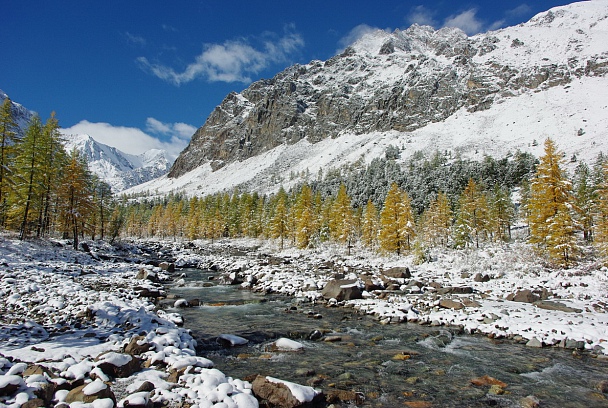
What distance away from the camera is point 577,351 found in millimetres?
12742

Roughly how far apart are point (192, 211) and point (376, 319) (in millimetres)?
88837

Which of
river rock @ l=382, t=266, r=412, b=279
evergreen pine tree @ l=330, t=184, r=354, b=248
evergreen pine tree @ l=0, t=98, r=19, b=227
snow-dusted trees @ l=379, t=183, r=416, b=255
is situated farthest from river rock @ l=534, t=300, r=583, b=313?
evergreen pine tree @ l=0, t=98, r=19, b=227

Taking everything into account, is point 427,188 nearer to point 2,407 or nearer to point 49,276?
point 49,276

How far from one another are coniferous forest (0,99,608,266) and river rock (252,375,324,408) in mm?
25625

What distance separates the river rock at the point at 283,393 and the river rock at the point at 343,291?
1387 cm

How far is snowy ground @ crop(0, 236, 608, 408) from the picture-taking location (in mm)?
7852

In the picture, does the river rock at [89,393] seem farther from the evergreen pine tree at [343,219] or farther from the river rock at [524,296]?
the evergreen pine tree at [343,219]

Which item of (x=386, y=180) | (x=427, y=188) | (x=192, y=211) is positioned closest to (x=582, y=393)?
(x=427, y=188)

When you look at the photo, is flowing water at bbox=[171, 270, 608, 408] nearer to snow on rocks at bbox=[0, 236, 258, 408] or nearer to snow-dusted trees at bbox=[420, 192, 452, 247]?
snow on rocks at bbox=[0, 236, 258, 408]

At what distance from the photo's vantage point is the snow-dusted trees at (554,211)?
992 inches

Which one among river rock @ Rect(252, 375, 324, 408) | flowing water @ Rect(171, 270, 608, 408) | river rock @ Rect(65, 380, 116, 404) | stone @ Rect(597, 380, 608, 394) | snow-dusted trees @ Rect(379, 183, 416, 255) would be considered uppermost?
snow-dusted trees @ Rect(379, 183, 416, 255)

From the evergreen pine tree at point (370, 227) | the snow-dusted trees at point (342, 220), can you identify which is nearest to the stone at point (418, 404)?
the snow-dusted trees at point (342, 220)

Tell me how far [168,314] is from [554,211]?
30374 millimetres

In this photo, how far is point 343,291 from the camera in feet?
73.8
